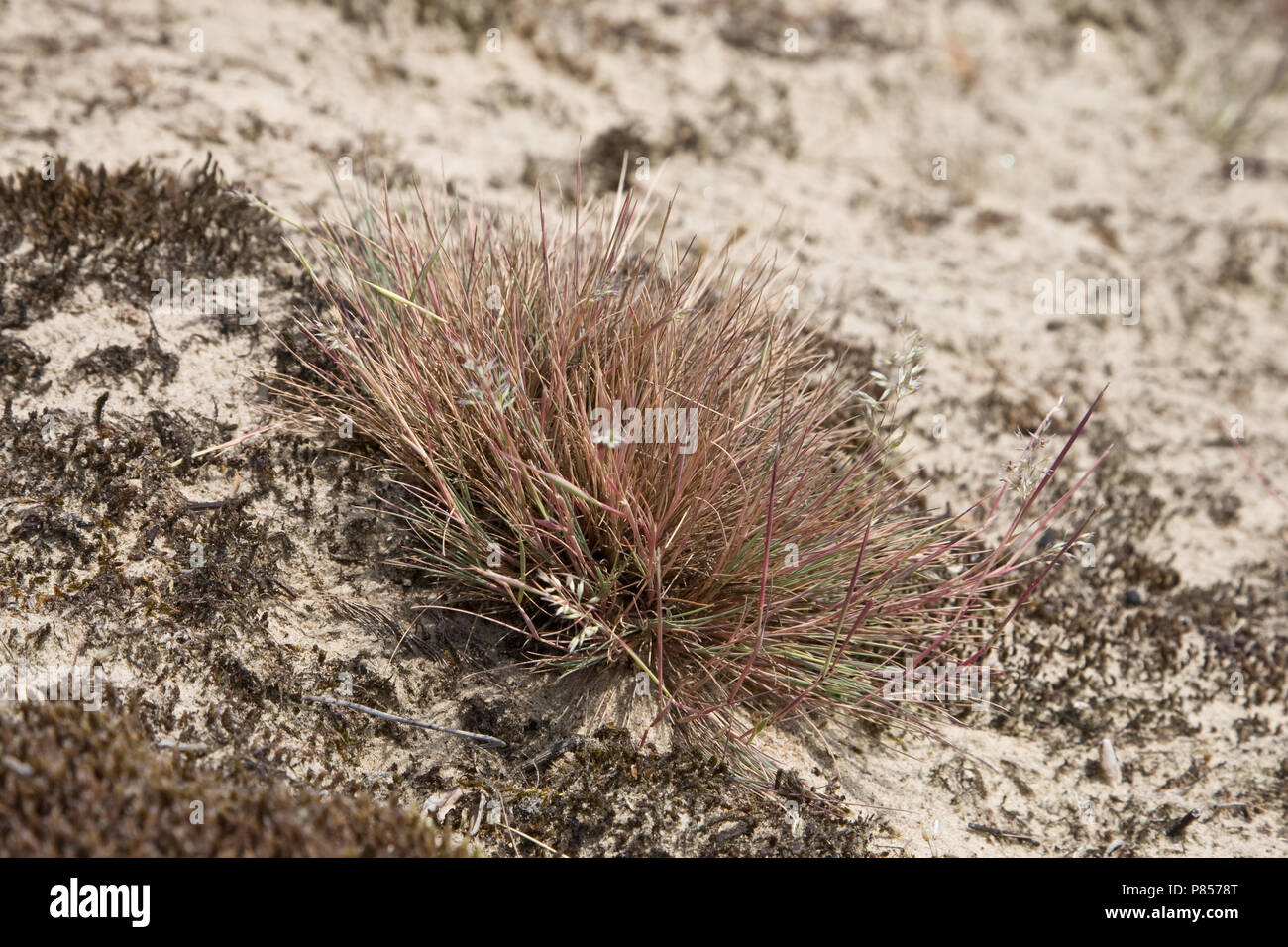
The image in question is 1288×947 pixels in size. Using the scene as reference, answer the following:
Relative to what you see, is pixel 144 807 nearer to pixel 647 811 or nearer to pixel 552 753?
pixel 552 753

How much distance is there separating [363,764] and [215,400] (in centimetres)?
149

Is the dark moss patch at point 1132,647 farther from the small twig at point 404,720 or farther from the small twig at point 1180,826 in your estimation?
the small twig at point 404,720

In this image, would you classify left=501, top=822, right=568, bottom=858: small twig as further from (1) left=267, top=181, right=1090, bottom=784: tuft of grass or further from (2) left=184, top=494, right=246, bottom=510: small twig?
(2) left=184, top=494, right=246, bottom=510: small twig

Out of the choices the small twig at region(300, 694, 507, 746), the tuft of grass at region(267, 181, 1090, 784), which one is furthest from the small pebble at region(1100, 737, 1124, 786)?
the small twig at region(300, 694, 507, 746)

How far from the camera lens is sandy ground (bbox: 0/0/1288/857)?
2779mm

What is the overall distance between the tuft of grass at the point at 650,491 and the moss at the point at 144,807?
700 millimetres

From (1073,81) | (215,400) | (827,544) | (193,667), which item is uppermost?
(1073,81)

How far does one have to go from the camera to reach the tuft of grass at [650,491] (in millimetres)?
2773

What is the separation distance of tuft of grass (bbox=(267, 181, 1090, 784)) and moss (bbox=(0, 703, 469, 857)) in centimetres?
70

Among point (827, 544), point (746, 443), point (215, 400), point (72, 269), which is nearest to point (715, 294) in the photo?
point (746, 443)

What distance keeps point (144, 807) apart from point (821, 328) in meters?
2.69

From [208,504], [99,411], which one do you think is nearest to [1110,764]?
[208,504]

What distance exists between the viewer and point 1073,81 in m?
6.86
